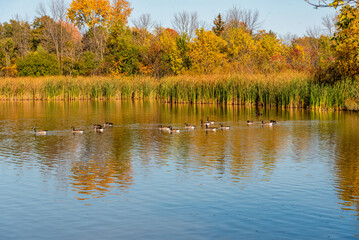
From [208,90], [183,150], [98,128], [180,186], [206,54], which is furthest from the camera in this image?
[206,54]

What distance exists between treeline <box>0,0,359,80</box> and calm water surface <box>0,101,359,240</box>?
2683 centimetres

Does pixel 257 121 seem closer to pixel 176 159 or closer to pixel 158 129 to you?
pixel 158 129

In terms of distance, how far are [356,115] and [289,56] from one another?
33159 mm

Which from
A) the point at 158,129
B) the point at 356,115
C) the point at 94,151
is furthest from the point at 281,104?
the point at 94,151

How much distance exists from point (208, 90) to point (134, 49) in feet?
95.7

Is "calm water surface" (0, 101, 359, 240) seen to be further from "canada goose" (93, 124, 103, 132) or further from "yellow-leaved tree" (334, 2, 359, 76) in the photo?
"yellow-leaved tree" (334, 2, 359, 76)

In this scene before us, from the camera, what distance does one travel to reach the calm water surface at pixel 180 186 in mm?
9023

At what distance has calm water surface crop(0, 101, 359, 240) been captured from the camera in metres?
9.02

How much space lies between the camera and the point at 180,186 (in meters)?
12.1

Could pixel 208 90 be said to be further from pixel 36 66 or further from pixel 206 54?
pixel 36 66

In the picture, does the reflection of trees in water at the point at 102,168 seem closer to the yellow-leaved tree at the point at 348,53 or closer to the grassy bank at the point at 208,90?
the grassy bank at the point at 208,90

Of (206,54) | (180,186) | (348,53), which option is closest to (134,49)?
(206,54)

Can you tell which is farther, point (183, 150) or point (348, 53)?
point (348, 53)

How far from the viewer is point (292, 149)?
18141 millimetres
